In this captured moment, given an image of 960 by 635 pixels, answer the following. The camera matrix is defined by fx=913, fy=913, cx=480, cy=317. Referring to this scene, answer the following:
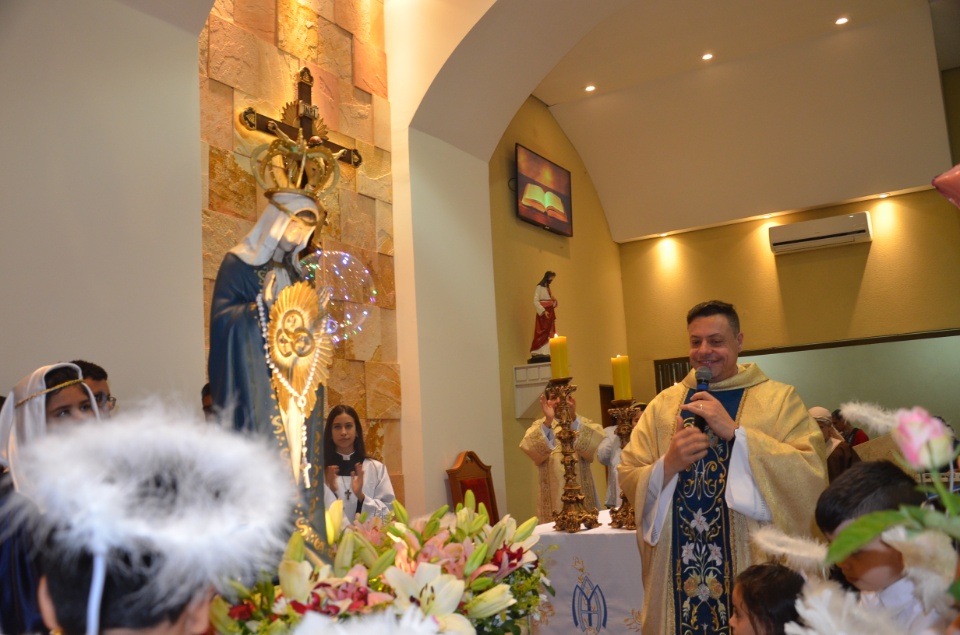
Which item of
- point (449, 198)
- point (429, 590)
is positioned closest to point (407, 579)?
point (429, 590)

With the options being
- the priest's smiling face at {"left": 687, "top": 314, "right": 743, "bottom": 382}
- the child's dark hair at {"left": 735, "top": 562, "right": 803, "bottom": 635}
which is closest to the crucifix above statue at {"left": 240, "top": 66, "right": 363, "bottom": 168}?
the priest's smiling face at {"left": 687, "top": 314, "right": 743, "bottom": 382}

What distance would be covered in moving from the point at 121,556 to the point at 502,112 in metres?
7.12

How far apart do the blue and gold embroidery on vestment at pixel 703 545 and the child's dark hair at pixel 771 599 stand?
1297mm

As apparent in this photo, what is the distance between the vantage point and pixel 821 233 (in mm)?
11219

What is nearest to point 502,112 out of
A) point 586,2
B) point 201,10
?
point 586,2

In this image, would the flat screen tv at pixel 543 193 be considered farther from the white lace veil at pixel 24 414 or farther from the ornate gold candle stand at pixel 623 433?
the white lace veil at pixel 24 414

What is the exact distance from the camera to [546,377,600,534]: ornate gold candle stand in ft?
16.2

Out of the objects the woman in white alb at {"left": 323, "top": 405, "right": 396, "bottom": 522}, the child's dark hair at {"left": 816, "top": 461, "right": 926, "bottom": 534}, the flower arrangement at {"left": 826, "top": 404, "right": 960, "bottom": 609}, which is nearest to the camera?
the flower arrangement at {"left": 826, "top": 404, "right": 960, "bottom": 609}

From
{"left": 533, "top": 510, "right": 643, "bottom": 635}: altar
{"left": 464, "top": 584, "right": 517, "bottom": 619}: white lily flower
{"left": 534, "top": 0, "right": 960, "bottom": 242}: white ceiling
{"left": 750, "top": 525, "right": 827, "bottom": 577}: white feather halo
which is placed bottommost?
{"left": 533, "top": 510, "right": 643, "bottom": 635}: altar

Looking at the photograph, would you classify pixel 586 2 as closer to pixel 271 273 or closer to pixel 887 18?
pixel 887 18

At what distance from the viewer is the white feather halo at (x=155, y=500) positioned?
1.09m

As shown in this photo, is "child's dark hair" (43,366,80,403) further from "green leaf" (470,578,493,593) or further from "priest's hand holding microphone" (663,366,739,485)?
"priest's hand holding microphone" (663,366,739,485)

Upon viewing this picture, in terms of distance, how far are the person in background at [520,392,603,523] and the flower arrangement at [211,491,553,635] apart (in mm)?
3877

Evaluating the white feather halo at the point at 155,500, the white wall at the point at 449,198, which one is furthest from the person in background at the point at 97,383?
the white wall at the point at 449,198
